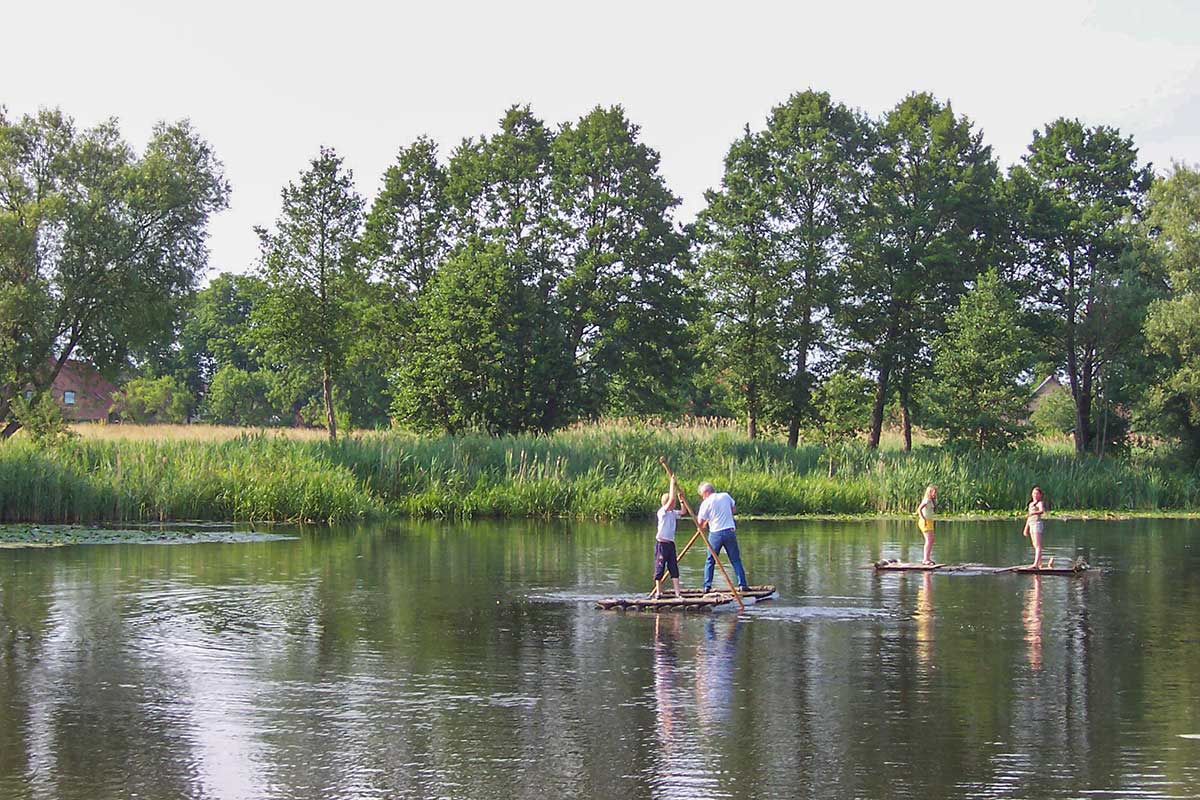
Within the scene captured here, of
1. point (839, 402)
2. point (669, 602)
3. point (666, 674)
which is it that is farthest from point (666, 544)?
point (839, 402)

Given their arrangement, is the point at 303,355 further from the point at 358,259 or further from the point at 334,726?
the point at 334,726

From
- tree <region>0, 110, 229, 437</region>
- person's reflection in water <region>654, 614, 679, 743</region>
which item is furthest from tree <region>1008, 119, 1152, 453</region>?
person's reflection in water <region>654, 614, 679, 743</region>

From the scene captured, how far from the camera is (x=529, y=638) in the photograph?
724 inches

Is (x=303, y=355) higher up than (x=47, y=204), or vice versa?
(x=47, y=204)

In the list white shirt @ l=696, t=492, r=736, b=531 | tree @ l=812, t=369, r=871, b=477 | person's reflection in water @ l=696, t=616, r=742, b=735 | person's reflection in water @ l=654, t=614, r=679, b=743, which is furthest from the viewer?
tree @ l=812, t=369, r=871, b=477

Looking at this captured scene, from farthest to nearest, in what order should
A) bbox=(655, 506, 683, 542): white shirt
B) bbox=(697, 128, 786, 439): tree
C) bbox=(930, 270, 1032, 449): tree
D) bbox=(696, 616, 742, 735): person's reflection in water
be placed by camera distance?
bbox=(697, 128, 786, 439): tree → bbox=(930, 270, 1032, 449): tree → bbox=(655, 506, 683, 542): white shirt → bbox=(696, 616, 742, 735): person's reflection in water

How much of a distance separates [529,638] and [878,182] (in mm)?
49202

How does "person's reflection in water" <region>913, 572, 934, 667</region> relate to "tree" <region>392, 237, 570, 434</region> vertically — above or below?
below

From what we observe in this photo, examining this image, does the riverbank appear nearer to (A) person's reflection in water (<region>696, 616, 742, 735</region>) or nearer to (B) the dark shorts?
(B) the dark shorts

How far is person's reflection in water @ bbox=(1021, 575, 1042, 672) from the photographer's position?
17031mm

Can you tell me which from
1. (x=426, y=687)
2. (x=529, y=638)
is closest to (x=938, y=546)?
(x=529, y=638)

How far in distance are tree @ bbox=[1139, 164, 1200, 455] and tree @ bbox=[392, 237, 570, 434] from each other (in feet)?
83.8

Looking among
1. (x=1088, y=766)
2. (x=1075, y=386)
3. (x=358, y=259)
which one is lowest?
(x=1088, y=766)

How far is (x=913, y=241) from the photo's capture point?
213 ft
